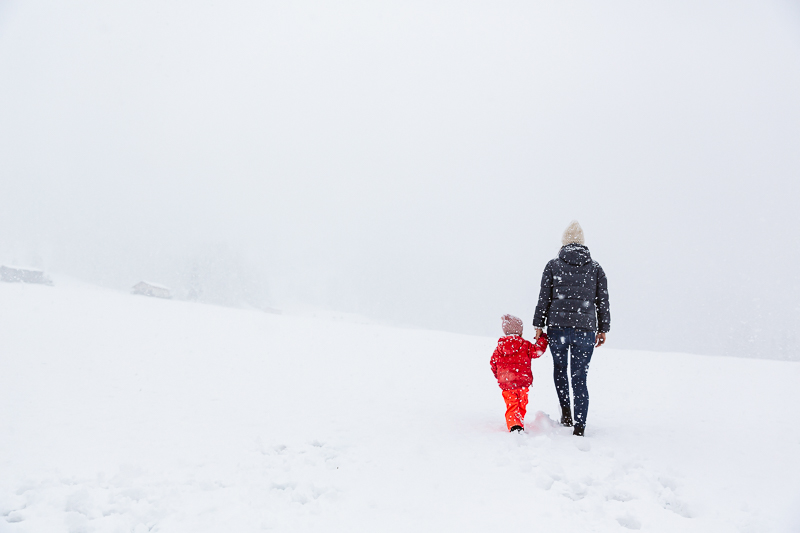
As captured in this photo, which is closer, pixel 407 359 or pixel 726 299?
pixel 407 359

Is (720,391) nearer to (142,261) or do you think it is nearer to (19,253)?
(142,261)

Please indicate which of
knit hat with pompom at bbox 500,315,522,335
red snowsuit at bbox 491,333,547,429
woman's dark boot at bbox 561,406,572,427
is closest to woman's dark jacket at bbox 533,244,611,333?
knit hat with pompom at bbox 500,315,522,335

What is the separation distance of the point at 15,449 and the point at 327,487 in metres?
4.20

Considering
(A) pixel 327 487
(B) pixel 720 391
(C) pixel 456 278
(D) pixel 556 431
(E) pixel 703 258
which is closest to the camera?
(A) pixel 327 487

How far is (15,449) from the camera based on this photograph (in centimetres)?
482

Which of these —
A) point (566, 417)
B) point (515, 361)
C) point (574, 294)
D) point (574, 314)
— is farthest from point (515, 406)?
point (574, 294)

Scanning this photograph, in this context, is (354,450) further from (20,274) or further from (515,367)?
(20,274)

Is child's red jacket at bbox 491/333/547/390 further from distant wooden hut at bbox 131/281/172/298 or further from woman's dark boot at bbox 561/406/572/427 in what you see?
distant wooden hut at bbox 131/281/172/298

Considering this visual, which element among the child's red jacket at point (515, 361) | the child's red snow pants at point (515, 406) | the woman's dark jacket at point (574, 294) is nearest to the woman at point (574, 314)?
the woman's dark jacket at point (574, 294)

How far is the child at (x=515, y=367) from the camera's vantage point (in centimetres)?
562

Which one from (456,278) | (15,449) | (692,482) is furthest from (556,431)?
(456,278)

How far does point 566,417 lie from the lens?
5.87 meters

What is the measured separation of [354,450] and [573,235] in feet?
14.7

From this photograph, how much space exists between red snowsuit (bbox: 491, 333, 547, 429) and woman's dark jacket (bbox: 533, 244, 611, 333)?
39 centimetres
